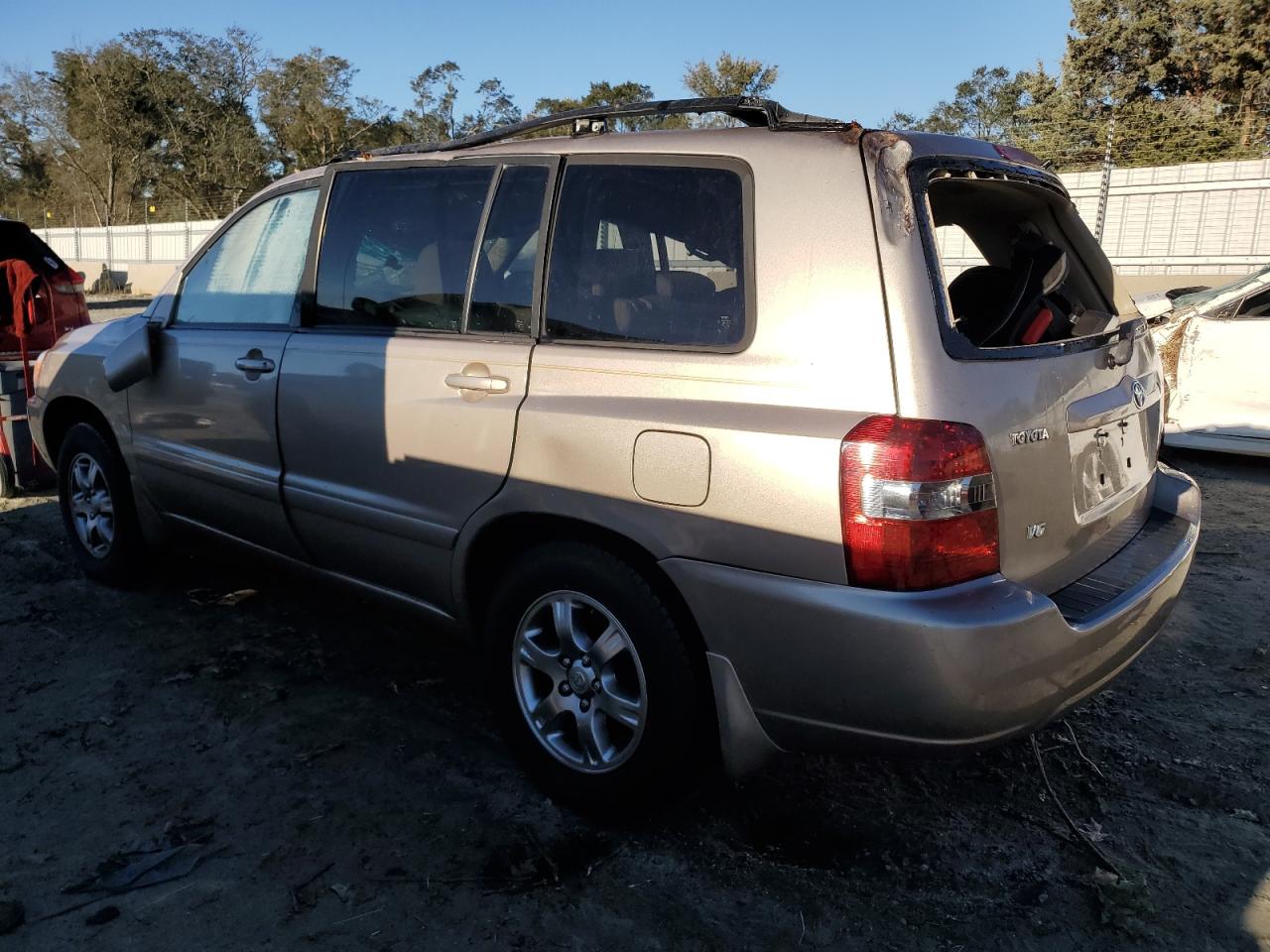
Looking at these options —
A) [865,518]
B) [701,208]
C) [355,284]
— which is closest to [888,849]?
[865,518]

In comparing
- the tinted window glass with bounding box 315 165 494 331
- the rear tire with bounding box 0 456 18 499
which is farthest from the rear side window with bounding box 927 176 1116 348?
the rear tire with bounding box 0 456 18 499

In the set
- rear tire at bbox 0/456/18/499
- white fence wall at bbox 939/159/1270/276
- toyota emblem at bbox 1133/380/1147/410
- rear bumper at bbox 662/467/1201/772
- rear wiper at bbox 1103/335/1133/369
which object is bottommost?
rear tire at bbox 0/456/18/499

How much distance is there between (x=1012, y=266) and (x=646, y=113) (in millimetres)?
1485

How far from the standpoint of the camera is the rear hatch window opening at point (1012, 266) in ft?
7.83

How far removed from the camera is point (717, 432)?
2348 millimetres

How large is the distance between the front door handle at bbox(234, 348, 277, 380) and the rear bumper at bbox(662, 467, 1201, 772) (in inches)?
76.5

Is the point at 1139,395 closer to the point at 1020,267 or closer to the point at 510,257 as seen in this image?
the point at 1020,267

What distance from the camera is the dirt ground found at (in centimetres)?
238

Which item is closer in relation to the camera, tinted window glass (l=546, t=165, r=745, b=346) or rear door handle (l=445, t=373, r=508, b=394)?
tinted window glass (l=546, t=165, r=745, b=346)

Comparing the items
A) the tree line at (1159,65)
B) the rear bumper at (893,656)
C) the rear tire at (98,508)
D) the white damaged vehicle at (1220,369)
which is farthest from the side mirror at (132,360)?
the tree line at (1159,65)

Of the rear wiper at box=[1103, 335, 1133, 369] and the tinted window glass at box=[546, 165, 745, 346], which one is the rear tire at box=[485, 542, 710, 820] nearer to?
the tinted window glass at box=[546, 165, 745, 346]

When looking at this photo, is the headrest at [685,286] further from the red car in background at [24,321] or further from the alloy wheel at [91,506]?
the red car in background at [24,321]

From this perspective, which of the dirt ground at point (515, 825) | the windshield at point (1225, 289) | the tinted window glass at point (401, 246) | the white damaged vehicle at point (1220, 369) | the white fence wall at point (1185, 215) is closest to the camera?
the dirt ground at point (515, 825)

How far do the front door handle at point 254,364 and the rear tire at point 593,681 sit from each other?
1402 millimetres
